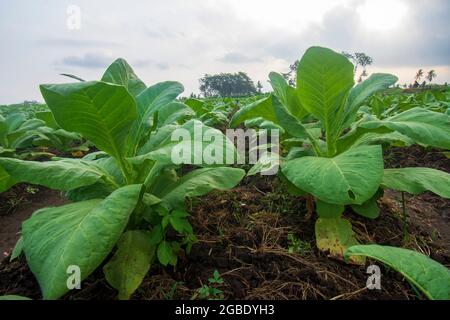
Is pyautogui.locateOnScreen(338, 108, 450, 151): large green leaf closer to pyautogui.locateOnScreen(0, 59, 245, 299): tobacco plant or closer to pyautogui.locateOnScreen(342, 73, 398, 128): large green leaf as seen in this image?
pyautogui.locateOnScreen(342, 73, 398, 128): large green leaf

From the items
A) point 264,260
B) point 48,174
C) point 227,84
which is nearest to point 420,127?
point 264,260

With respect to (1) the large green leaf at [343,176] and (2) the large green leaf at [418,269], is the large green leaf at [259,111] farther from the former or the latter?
(2) the large green leaf at [418,269]

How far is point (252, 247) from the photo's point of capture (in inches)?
58.7

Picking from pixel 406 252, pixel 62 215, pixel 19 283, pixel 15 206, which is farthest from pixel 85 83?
pixel 15 206

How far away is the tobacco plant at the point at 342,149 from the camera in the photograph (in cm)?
119

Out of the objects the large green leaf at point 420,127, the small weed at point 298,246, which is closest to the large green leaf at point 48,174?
the small weed at point 298,246

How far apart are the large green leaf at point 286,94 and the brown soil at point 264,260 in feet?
2.15

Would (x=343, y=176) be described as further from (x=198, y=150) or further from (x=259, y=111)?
(x=259, y=111)

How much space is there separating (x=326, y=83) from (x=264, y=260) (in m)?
0.95

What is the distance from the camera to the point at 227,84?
Answer: 189 feet

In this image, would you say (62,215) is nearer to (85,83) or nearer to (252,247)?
(85,83)

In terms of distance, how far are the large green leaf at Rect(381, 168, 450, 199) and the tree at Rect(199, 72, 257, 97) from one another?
5548 centimetres

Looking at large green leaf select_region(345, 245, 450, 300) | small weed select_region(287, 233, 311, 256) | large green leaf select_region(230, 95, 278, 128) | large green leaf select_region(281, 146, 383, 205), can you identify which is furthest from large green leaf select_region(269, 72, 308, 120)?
large green leaf select_region(345, 245, 450, 300)

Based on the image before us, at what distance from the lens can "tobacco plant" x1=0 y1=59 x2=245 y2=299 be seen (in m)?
0.99
